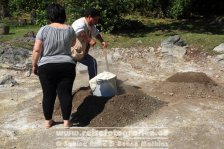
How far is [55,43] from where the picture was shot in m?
5.78

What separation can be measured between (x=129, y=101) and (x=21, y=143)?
5.92 feet

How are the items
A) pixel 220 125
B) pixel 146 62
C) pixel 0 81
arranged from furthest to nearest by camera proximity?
1. pixel 146 62
2. pixel 0 81
3. pixel 220 125

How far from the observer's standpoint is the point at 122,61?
10328 millimetres

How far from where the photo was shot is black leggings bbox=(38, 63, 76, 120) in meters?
5.84

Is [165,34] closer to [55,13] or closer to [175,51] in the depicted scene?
[175,51]

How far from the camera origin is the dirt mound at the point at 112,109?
6312mm

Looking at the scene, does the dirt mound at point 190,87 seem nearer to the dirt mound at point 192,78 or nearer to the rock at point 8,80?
the dirt mound at point 192,78

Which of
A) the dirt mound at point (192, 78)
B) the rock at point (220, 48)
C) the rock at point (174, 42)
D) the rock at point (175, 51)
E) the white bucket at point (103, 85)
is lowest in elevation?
the rock at point (175, 51)

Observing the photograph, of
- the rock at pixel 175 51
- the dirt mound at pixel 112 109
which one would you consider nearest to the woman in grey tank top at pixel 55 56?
the dirt mound at pixel 112 109

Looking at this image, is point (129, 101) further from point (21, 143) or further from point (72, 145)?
point (21, 143)

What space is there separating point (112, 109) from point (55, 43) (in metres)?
1.40

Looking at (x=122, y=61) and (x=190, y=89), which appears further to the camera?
(x=122, y=61)

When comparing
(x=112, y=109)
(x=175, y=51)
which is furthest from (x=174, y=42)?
(x=112, y=109)

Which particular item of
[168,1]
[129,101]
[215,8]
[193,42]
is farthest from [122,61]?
[215,8]
